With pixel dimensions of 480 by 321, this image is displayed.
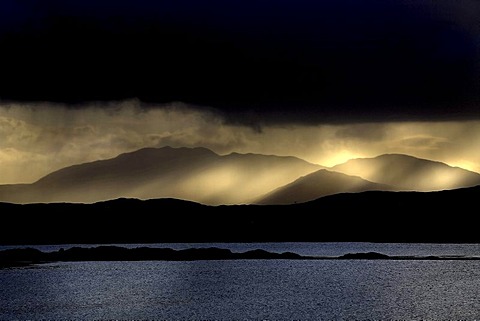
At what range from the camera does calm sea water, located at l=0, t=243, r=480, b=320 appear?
242ft

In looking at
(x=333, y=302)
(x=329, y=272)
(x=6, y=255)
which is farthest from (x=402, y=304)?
(x=6, y=255)

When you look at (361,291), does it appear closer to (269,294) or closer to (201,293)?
(269,294)

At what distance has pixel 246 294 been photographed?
316ft

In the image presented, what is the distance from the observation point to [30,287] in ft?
351

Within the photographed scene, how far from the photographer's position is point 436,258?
187 metres

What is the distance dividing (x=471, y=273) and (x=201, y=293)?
50.4 meters

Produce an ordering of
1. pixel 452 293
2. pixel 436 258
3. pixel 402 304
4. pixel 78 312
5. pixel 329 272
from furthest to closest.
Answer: pixel 436 258 → pixel 329 272 → pixel 452 293 → pixel 402 304 → pixel 78 312

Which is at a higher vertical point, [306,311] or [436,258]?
[436,258]

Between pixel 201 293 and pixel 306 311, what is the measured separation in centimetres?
2683

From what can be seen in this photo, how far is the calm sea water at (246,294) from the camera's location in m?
73.8

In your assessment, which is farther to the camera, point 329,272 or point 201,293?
point 329,272

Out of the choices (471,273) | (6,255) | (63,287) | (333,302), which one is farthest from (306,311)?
(6,255)

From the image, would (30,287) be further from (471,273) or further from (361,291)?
(471,273)

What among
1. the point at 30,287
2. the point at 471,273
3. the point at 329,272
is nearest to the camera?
the point at 30,287
